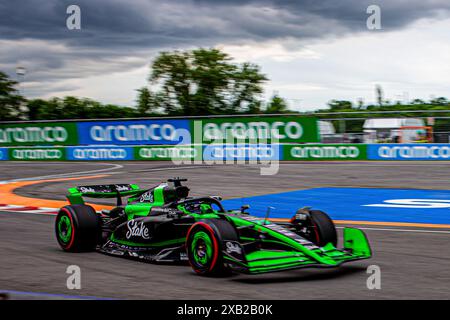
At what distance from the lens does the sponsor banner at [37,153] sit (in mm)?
30969

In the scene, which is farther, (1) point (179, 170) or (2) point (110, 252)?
(1) point (179, 170)

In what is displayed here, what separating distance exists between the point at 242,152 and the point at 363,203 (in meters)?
12.2

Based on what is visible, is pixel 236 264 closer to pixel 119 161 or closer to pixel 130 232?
pixel 130 232

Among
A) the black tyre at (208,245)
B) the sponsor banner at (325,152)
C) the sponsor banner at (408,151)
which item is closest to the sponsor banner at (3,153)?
the sponsor banner at (325,152)

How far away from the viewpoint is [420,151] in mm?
24625

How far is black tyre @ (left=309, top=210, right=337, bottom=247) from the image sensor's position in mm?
7367

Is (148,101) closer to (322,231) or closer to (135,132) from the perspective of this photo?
(135,132)

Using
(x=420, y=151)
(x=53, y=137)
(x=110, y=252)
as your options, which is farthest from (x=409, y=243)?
(x=53, y=137)

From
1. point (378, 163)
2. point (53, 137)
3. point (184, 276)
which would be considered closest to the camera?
point (184, 276)

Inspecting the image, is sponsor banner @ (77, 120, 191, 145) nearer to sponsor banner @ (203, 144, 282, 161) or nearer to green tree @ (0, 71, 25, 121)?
sponsor banner @ (203, 144, 282, 161)

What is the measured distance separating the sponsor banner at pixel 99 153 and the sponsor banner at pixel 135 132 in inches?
13.6

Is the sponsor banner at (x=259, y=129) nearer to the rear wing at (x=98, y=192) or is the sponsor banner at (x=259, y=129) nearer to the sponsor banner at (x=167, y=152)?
the sponsor banner at (x=167, y=152)
